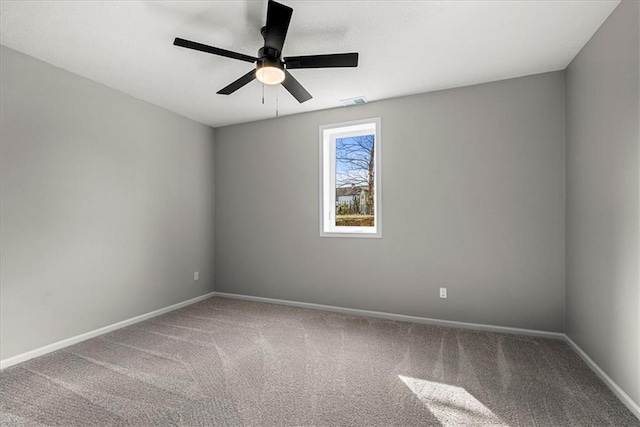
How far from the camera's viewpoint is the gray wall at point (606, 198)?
6.41ft

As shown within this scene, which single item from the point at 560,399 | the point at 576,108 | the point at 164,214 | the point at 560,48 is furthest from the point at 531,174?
the point at 164,214

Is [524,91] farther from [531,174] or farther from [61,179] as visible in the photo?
[61,179]

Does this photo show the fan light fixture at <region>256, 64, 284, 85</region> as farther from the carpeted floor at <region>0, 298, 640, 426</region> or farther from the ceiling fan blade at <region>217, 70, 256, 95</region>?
the carpeted floor at <region>0, 298, 640, 426</region>

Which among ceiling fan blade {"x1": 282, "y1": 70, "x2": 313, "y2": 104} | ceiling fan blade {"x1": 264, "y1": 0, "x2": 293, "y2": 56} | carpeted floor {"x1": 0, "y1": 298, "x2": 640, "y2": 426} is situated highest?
ceiling fan blade {"x1": 264, "y1": 0, "x2": 293, "y2": 56}

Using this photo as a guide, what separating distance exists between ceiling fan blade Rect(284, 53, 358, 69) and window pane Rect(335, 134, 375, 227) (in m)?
1.90

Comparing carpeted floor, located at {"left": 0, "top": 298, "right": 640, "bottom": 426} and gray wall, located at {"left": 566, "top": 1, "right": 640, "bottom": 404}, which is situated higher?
gray wall, located at {"left": 566, "top": 1, "right": 640, "bottom": 404}

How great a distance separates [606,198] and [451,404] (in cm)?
178

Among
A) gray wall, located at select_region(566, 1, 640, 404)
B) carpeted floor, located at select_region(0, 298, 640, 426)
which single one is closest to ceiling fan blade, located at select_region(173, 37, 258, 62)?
carpeted floor, located at select_region(0, 298, 640, 426)

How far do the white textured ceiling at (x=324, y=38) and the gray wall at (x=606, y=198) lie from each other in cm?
25

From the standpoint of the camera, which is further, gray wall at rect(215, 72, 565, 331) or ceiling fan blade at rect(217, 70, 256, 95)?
gray wall at rect(215, 72, 565, 331)

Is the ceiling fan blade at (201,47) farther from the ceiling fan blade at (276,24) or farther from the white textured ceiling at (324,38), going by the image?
the white textured ceiling at (324,38)

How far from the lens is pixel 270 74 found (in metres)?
2.24

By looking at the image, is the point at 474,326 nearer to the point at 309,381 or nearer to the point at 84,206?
the point at 309,381

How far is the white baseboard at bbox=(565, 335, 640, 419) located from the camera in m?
1.90
